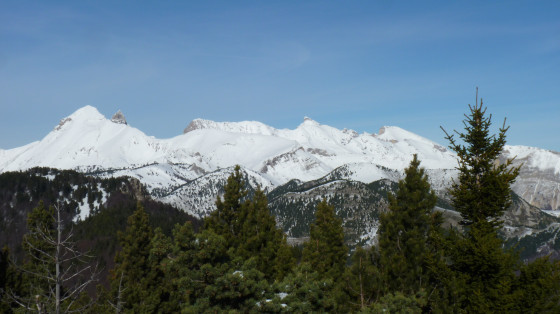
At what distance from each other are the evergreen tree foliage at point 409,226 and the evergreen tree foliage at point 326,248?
13.1m

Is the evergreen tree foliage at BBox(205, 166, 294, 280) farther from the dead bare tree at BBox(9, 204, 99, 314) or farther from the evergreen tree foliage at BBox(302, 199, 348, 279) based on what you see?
the dead bare tree at BBox(9, 204, 99, 314)

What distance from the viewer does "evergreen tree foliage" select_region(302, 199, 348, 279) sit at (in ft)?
158

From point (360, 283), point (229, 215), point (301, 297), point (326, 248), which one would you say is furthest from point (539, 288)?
point (326, 248)

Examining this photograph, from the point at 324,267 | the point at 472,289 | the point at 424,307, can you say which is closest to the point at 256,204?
the point at 324,267

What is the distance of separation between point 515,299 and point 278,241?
78.6 ft

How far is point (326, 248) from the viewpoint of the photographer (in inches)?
1961

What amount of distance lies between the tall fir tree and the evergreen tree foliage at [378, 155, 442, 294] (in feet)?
20.0

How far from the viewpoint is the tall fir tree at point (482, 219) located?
2278 centimetres

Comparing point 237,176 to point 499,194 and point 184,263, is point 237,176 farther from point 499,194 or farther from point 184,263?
point 499,194

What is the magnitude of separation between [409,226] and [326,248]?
1699 cm

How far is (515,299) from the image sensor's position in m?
22.2

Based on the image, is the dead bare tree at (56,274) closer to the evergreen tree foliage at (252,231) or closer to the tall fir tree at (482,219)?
the evergreen tree foliage at (252,231)

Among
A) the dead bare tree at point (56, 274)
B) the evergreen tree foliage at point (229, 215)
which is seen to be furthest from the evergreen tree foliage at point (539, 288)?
the evergreen tree foliage at point (229, 215)

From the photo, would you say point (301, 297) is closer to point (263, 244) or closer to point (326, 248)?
point (263, 244)
